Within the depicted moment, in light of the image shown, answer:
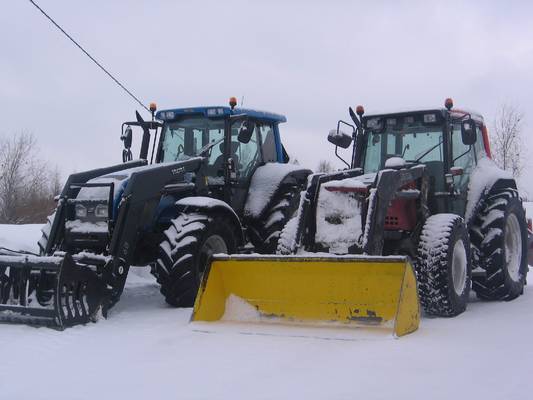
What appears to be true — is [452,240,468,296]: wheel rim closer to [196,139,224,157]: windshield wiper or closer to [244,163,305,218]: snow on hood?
[244,163,305,218]: snow on hood

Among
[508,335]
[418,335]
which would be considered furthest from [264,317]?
[508,335]

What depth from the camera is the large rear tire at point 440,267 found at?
6250 millimetres

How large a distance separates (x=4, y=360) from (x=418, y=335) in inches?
128

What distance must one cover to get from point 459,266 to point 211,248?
277 centimetres

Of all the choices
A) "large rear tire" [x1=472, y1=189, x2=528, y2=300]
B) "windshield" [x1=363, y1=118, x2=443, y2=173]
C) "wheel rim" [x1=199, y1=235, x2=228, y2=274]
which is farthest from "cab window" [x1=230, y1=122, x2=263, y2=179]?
"large rear tire" [x1=472, y1=189, x2=528, y2=300]

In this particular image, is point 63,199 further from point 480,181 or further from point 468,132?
point 480,181

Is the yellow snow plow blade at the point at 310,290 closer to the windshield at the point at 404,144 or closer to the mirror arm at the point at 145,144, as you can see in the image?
the windshield at the point at 404,144

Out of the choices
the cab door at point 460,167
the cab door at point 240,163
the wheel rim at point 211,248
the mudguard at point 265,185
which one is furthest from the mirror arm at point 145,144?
the cab door at point 460,167

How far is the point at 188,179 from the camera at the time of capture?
800cm

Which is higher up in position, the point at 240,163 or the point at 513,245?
the point at 240,163

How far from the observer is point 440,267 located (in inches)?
247

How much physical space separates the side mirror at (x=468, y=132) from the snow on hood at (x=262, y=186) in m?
2.60

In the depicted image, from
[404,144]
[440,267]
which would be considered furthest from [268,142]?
[440,267]

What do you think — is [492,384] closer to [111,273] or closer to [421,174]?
[421,174]
